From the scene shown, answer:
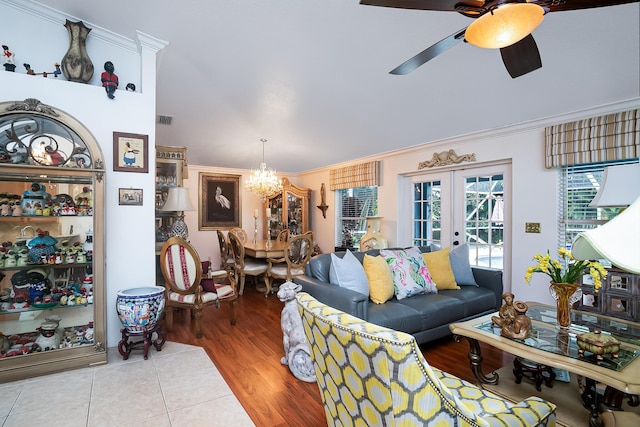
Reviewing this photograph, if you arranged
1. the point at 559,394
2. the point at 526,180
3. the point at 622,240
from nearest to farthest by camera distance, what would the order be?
the point at 622,240 → the point at 559,394 → the point at 526,180

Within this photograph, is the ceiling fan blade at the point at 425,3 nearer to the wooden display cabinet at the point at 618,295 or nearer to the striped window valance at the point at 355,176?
the wooden display cabinet at the point at 618,295

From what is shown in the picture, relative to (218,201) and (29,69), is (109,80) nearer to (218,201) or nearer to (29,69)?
(29,69)

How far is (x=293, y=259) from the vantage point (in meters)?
4.61

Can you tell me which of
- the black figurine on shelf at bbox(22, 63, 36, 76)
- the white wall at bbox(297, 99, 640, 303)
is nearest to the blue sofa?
the white wall at bbox(297, 99, 640, 303)

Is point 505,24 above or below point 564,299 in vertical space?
above

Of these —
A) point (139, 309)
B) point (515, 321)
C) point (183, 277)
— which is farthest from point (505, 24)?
point (183, 277)

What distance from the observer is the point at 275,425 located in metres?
1.86

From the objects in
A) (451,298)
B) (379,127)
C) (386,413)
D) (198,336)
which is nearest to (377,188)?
(379,127)

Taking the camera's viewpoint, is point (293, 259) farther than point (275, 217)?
No

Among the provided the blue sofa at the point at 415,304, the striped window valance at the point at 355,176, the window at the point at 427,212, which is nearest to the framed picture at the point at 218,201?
the striped window valance at the point at 355,176

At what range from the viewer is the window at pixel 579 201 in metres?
3.14

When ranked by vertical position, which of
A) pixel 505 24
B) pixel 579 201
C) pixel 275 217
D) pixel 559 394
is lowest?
pixel 559 394

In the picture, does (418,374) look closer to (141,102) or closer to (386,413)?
(386,413)

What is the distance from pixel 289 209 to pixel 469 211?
12.1 feet
